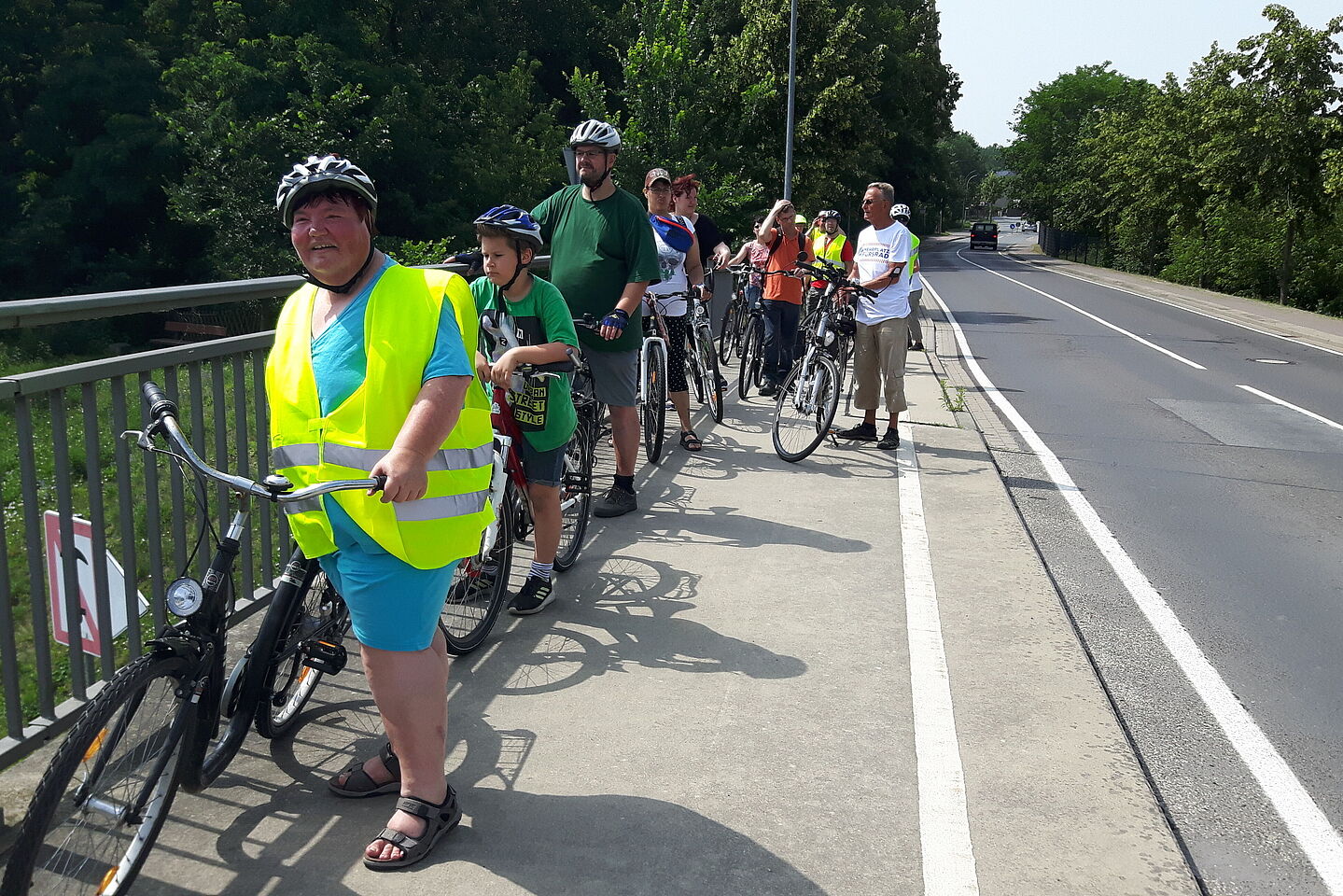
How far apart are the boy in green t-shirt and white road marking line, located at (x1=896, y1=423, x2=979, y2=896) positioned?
5.16ft

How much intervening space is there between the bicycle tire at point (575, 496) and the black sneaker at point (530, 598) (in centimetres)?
49

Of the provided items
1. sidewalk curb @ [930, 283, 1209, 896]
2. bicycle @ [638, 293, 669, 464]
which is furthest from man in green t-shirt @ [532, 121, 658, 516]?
sidewalk curb @ [930, 283, 1209, 896]

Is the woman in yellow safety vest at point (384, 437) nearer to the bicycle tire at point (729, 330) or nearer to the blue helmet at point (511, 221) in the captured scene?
the blue helmet at point (511, 221)

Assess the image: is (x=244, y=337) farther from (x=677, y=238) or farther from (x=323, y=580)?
(x=677, y=238)

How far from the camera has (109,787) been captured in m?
2.72

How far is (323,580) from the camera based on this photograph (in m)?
3.57

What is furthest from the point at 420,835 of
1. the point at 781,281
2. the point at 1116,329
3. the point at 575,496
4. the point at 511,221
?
the point at 1116,329

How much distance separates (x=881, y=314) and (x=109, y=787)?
23.2ft

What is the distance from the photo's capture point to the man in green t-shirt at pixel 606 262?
610cm

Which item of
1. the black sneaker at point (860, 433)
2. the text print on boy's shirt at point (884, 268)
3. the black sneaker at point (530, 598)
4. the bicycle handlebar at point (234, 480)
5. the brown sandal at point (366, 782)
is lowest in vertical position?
the brown sandal at point (366, 782)

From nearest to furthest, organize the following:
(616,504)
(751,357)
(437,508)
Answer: (437,508)
(616,504)
(751,357)

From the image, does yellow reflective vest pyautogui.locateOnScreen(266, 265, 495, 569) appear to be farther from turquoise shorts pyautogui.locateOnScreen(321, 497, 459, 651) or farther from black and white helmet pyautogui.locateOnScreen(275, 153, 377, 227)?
black and white helmet pyautogui.locateOnScreen(275, 153, 377, 227)

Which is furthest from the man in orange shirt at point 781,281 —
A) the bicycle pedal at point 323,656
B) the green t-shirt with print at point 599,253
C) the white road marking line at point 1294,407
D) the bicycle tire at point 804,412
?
the bicycle pedal at point 323,656

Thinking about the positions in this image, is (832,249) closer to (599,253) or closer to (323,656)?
(599,253)
